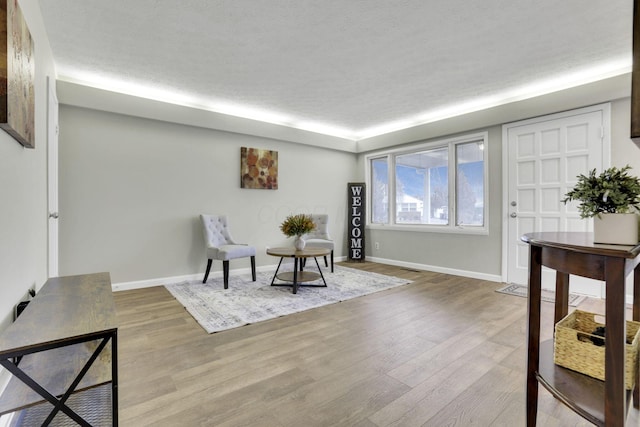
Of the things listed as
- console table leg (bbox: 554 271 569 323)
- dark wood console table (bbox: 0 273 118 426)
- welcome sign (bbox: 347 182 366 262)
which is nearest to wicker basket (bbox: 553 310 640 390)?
console table leg (bbox: 554 271 569 323)

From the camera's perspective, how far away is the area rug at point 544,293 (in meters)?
3.29

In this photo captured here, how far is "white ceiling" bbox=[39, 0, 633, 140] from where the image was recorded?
2213 millimetres

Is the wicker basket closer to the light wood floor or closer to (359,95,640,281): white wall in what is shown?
the light wood floor

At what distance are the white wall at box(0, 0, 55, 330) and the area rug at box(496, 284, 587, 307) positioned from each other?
4.09 m

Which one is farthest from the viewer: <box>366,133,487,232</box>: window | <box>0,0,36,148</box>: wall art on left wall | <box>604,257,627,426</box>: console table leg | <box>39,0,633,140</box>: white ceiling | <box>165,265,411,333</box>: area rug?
<box>366,133,487,232</box>: window

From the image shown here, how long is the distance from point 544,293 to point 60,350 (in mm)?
4512

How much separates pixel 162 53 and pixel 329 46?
5.27 ft

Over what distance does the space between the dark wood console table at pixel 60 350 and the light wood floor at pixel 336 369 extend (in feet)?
1.26

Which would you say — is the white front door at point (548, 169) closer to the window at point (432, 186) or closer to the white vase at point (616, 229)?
the window at point (432, 186)

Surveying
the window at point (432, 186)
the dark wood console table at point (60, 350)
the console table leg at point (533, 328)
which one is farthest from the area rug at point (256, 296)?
the console table leg at point (533, 328)

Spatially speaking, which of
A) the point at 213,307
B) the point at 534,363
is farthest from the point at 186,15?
the point at 534,363

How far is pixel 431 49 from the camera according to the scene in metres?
2.75

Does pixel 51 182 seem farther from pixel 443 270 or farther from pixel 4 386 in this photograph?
pixel 443 270

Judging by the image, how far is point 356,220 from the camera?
5918mm
